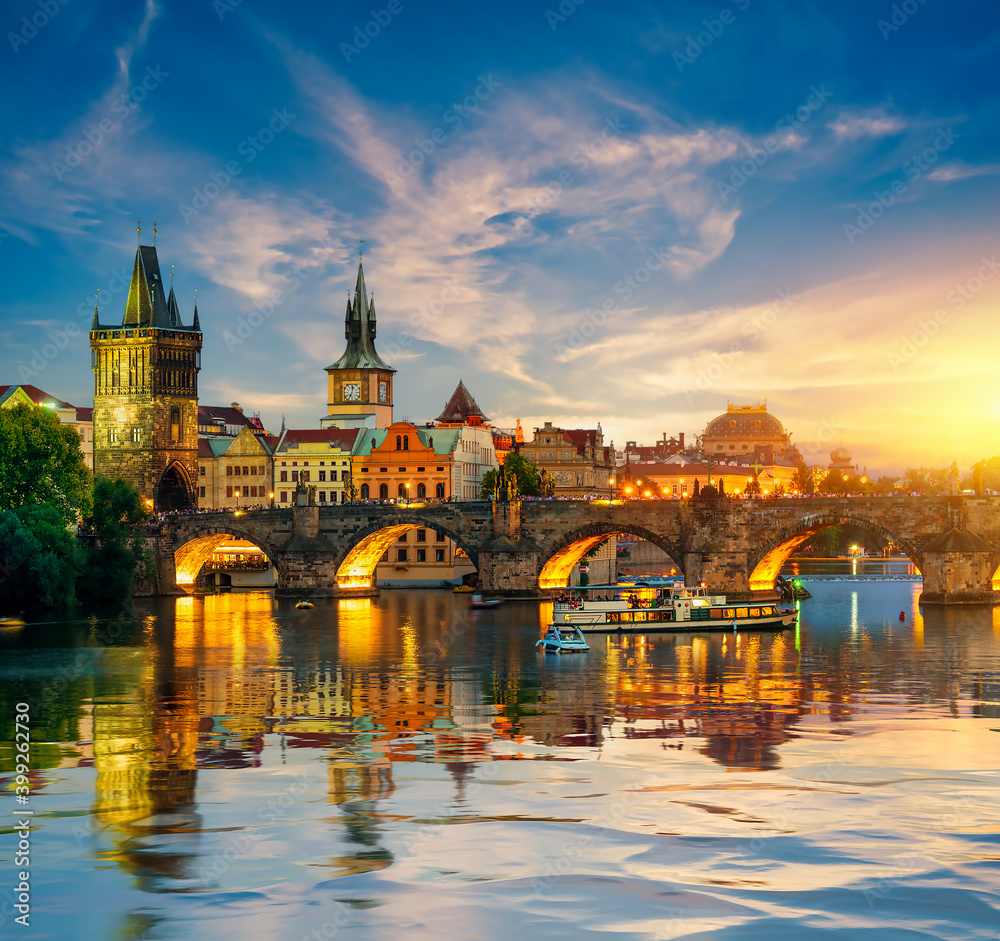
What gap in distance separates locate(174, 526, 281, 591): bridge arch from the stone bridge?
0.41 ft

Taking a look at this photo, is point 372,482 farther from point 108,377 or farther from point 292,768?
point 292,768

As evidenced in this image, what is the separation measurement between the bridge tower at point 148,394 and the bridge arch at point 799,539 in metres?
63.5

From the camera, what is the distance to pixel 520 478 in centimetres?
12169

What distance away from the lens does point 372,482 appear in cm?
12519

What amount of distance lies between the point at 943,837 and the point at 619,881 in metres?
7.10

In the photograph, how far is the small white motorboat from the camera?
5988 centimetres

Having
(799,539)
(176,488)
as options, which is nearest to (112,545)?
(176,488)

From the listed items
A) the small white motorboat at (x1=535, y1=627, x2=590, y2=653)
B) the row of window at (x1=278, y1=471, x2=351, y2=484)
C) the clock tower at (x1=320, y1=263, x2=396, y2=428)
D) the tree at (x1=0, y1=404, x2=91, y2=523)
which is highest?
the clock tower at (x1=320, y1=263, x2=396, y2=428)

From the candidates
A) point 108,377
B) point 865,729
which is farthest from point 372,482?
point 865,729

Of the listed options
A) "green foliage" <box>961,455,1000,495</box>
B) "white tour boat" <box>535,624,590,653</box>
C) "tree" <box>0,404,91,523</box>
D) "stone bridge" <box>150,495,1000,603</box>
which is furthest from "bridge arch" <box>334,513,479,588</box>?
"green foliage" <box>961,455,1000,495</box>

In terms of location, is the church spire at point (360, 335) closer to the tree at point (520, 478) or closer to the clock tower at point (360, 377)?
the clock tower at point (360, 377)

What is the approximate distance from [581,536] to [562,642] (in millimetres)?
34595

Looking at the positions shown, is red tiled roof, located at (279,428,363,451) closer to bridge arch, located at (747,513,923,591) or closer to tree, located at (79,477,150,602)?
tree, located at (79,477,150,602)

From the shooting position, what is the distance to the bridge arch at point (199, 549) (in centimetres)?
→ 10462
